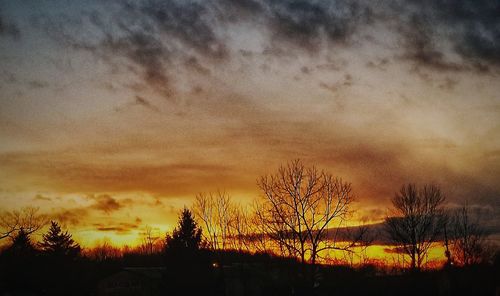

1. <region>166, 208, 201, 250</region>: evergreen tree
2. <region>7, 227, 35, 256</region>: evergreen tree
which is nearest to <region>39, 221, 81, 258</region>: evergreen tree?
<region>7, 227, 35, 256</region>: evergreen tree

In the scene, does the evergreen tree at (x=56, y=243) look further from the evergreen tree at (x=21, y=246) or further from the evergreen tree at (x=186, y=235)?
the evergreen tree at (x=186, y=235)

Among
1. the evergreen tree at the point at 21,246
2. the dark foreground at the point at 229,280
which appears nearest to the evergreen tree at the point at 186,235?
the dark foreground at the point at 229,280

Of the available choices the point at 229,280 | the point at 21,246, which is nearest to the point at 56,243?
the point at 21,246

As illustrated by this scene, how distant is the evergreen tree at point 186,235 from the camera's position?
135ft

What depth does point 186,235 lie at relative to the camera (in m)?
42.1

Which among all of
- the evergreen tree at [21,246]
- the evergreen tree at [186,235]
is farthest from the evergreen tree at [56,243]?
the evergreen tree at [186,235]

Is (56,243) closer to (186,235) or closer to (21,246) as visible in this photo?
(21,246)

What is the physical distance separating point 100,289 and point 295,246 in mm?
40004

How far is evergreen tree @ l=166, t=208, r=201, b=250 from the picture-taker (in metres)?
41.1

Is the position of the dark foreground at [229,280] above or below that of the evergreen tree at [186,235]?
below

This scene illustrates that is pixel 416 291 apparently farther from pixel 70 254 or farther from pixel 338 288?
pixel 70 254

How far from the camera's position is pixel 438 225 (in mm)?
55844

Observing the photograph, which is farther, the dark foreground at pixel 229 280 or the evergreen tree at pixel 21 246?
the evergreen tree at pixel 21 246

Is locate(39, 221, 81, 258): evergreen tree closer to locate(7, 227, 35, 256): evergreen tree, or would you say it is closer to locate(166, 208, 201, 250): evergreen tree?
locate(7, 227, 35, 256): evergreen tree
